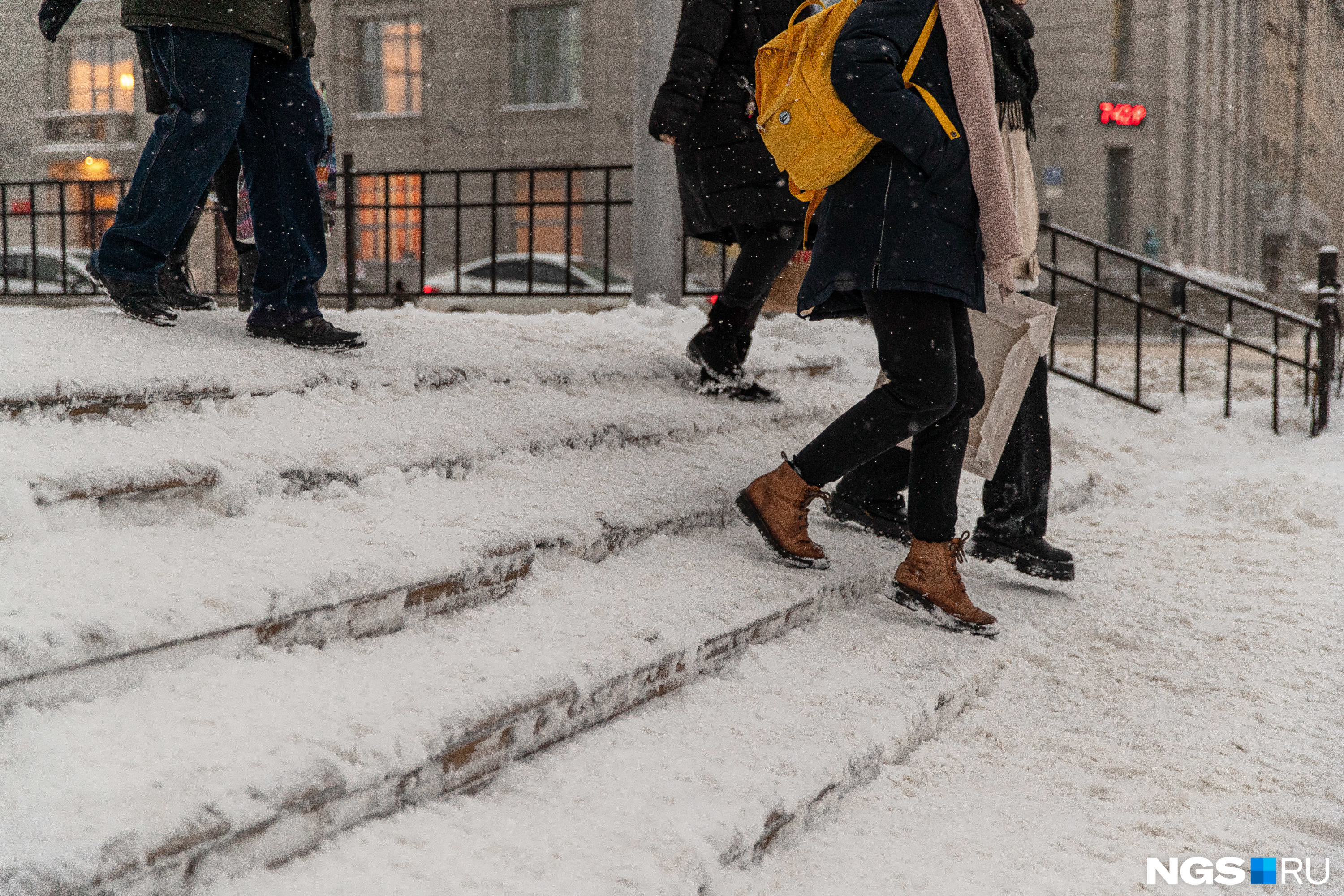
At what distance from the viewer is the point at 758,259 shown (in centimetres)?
396

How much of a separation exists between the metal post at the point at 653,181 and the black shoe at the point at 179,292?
2671 millimetres

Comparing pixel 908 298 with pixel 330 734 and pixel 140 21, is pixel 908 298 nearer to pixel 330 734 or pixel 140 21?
pixel 330 734

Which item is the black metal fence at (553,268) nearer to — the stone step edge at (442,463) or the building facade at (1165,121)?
the building facade at (1165,121)

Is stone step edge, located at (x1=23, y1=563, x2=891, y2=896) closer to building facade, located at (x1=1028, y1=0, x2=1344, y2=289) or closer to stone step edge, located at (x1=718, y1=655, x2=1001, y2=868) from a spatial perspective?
stone step edge, located at (x1=718, y1=655, x2=1001, y2=868)

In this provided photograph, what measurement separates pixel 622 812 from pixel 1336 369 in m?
7.47

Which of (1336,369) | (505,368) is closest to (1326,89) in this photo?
(1336,369)

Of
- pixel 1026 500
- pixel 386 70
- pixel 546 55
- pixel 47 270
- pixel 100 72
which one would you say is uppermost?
pixel 546 55

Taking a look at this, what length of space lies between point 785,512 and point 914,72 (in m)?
1.17

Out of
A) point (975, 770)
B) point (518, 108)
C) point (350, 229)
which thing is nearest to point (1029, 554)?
point (975, 770)

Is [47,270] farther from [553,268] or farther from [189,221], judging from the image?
[189,221]

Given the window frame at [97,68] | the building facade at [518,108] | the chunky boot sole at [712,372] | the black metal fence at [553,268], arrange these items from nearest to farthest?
the chunky boot sole at [712,372], the black metal fence at [553,268], the window frame at [97,68], the building facade at [518,108]

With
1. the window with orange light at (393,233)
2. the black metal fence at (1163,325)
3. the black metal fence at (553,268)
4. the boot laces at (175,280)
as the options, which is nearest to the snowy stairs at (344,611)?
the boot laces at (175,280)

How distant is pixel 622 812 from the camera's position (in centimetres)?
164

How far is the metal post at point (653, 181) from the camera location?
608 cm
